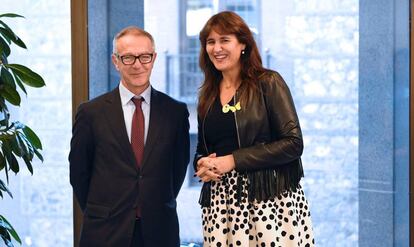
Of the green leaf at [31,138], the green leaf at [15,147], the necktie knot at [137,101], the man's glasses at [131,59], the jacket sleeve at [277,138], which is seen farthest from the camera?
the green leaf at [31,138]

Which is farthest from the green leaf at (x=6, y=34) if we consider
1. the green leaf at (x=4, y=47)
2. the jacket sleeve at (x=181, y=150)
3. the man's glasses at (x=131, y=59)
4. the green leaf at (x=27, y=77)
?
the jacket sleeve at (x=181, y=150)

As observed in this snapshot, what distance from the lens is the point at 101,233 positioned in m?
2.30

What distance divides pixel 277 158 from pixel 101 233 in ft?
2.47

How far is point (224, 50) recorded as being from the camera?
222cm

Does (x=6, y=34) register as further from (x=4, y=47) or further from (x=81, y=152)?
(x=81, y=152)

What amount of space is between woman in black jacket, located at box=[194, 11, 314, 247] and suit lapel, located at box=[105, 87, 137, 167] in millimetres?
285

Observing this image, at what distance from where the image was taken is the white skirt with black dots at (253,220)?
2.19 m

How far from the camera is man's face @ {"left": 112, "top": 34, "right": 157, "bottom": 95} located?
2256 millimetres

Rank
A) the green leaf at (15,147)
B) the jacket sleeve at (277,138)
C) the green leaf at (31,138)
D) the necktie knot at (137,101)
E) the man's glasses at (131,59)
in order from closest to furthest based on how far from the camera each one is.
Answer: the jacket sleeve at (277,138) → the man's glasses at (131,59) → the necktie knot at (137,101) → the green leaf at (15,147) → the green leaf at (31,138)

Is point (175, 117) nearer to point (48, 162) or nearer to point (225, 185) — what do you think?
point (225, 185)

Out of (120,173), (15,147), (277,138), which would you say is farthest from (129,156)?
(15,147)

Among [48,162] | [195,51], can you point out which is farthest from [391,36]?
[48,162]

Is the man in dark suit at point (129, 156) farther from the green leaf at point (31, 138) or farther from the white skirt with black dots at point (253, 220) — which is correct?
the green leaf at point (31, 138)

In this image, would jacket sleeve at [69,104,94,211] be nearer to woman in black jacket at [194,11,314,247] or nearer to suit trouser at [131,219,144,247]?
suit trouser at [131,219,144,247]
